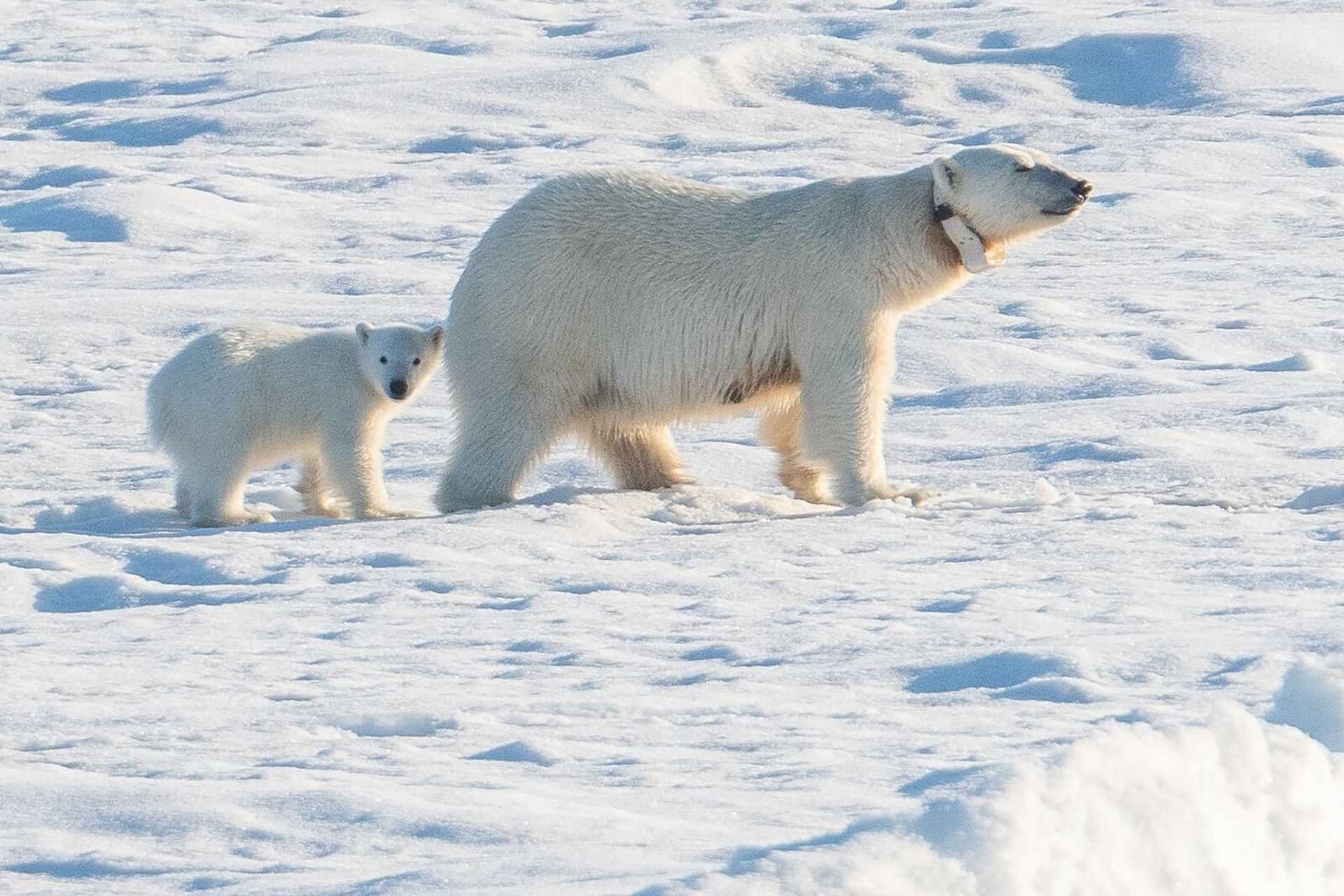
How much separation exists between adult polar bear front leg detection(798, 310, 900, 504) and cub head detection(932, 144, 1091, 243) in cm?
39

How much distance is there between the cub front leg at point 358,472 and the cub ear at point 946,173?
74.7 inches

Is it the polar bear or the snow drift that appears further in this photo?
the polar bear

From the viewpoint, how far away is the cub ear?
19.3ft

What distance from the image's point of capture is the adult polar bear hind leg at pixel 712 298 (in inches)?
233

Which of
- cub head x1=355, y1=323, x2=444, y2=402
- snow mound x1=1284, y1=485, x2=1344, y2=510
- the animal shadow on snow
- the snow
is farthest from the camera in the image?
cub head x1=355, y1=323, x2=444, y2=402

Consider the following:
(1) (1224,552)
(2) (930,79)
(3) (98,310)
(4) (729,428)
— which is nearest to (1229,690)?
(1) (1224,552)

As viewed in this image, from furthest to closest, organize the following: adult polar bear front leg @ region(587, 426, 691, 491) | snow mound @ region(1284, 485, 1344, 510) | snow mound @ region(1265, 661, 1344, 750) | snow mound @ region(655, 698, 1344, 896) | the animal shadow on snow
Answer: adult polar bear front leg @ region(587, 426, 691, 491) < the animal shadow on snow < snow mound @ region(1284, 485, 1344, 510) < snow mound @ region(1265, 661, 1344, 750) < snow mound @ region(655, 698, 1344, 896)

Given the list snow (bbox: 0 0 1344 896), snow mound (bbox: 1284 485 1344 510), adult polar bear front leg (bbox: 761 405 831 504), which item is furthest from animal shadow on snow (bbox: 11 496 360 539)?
snow mound (bbox: 1284 485 1344 510)

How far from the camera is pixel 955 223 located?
5.94 meters

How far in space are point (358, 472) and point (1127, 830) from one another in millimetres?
3525

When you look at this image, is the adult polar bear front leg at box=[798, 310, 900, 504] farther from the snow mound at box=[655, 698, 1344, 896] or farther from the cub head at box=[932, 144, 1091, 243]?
the snow mound at box=[655, 698, 1344, 896]

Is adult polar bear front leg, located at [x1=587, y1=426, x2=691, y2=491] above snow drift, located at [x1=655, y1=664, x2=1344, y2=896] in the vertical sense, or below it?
below

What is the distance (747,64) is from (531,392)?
10.9m

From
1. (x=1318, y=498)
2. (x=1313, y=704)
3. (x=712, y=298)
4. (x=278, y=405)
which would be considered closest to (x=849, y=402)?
(x=712, y=298)
